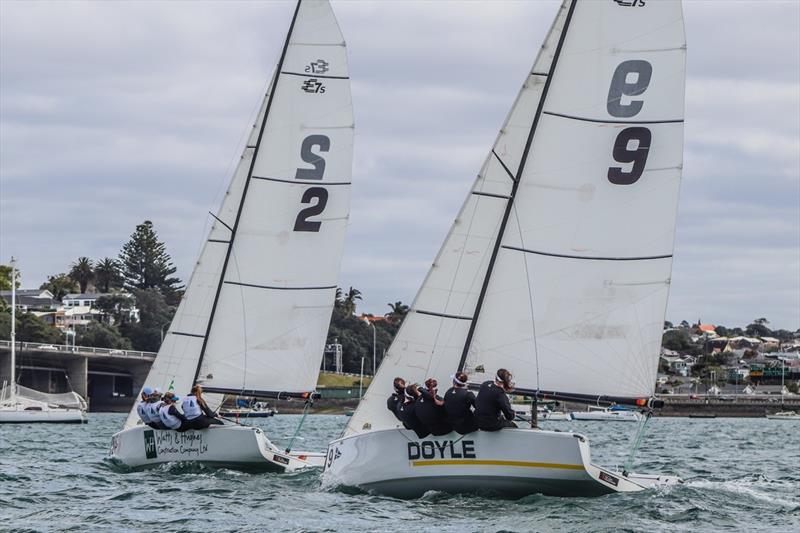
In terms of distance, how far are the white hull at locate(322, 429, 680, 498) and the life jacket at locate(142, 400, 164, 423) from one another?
624 centimetres

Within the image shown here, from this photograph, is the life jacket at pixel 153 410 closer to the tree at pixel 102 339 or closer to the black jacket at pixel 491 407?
the black jacket at pixel 491 407

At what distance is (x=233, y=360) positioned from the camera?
29.9 metres

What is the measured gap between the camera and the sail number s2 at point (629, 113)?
21266 mm

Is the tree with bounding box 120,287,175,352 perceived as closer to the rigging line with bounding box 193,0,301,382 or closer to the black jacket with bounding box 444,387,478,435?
the rigging line with bounding box 193,0,301,382

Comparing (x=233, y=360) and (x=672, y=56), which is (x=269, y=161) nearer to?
(x=233, y=360)

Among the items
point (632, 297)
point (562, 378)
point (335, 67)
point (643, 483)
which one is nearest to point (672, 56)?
point (632, 297)

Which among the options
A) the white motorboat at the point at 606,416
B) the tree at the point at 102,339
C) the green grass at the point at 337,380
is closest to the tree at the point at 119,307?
the tree at the point at 102,339

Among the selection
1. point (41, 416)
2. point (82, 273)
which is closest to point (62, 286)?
point (82, 273)

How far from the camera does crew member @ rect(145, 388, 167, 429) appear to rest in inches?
1037

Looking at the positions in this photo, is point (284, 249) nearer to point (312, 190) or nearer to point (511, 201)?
point (312, 190)

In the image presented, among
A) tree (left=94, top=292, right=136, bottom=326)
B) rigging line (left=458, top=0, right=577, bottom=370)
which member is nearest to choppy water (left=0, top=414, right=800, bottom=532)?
rigging line (left=458, top=0, right=577, bottom=370)

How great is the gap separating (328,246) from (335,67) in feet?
12.8

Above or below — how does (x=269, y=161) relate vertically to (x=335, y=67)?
below

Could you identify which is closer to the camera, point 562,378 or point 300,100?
point 562,378
